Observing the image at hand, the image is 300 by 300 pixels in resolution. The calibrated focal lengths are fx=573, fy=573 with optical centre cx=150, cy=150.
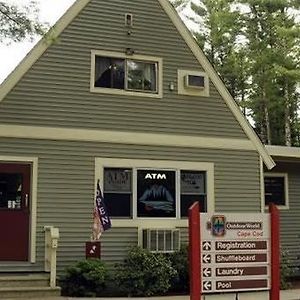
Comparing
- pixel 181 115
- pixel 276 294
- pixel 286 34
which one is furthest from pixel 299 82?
pixel 276 294

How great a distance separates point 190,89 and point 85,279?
17.7ft

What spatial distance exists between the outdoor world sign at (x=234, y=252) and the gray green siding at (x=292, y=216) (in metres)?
7.55

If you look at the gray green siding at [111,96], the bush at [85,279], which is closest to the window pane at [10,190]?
the gray green siding at [111,96]

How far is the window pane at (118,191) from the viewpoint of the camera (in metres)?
13.1

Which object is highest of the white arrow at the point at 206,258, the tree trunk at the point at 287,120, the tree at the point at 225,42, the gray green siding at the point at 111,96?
the tree at the point at 225,42

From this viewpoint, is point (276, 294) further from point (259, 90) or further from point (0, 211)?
point (259, 90)

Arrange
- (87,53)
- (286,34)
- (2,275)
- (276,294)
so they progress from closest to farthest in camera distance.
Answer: (276,294)
(2,275)
(87,53)
(286,34)

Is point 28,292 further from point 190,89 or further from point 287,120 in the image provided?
point 287,120

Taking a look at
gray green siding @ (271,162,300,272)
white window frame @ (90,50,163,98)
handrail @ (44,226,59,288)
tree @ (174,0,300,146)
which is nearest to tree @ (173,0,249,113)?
tree @ (174,0,300,146)

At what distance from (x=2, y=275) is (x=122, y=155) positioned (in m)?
3.79

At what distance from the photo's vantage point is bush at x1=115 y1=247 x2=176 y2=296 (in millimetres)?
11906

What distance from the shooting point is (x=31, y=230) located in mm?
12227

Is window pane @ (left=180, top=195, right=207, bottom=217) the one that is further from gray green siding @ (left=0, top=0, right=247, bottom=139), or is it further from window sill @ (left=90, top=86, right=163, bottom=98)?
window sill @ (left=90, top=86, right=163, bottom=98)

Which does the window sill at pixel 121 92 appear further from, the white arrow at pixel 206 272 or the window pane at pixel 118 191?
the white arrow at pixel 206 272
